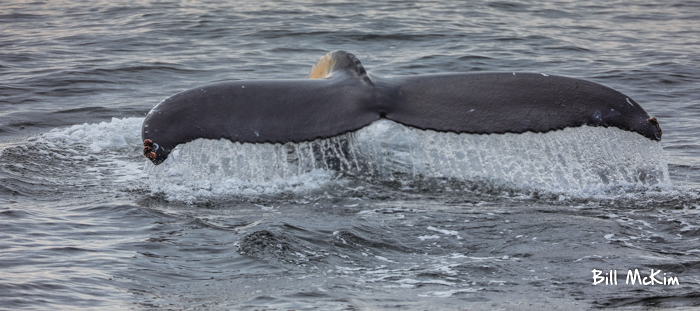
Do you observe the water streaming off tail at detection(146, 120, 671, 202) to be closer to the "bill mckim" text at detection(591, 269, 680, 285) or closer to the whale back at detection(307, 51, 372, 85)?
the whale back at detection(307, 51, 372, 85)

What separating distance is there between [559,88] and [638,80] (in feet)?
25.8

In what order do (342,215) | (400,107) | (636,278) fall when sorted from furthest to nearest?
(342,215)
(400,107)
(636,278)

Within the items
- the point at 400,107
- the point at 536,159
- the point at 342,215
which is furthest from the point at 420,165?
the point at 400,107

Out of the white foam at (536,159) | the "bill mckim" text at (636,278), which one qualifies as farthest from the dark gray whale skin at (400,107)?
the "bill mckim" text at (636,278)

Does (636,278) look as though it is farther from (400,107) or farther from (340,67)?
(340,67)

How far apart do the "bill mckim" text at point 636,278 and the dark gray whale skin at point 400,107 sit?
3.20 ft

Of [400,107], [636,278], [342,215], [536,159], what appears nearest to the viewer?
[636,278]

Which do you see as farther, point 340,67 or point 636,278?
point 340,67

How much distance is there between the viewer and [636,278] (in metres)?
4.27

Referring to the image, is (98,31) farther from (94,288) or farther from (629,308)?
(629,308)

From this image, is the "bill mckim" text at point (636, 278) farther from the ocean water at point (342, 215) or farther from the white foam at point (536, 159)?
the white foam at point (536, 159)

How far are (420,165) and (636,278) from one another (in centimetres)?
301

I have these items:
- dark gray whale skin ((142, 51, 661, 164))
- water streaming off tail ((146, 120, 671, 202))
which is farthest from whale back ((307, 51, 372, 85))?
water streaming off tail ((146, 120, 671, 202))

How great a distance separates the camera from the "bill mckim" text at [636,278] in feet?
13.8
